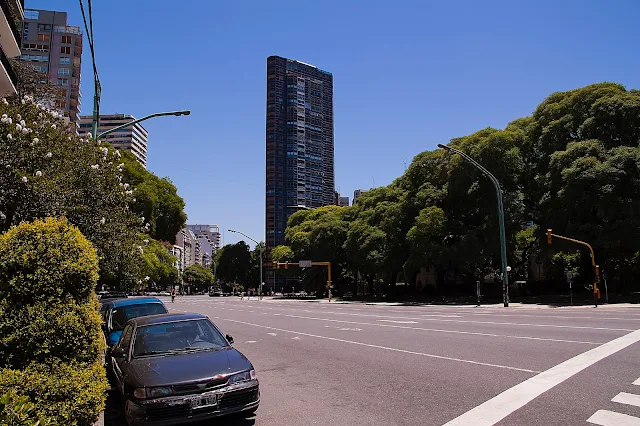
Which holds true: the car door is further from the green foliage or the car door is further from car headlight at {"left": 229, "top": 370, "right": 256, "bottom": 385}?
Result: the green foliage

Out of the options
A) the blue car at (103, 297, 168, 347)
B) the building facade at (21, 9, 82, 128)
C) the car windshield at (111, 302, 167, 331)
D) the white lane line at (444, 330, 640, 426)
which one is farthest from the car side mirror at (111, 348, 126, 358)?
the building facade at (21, 9, 82, 128)

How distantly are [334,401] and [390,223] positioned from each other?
142ft

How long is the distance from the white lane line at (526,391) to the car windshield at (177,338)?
12.0 ft

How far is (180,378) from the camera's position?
19.9 ft

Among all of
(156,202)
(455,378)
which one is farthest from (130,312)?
(156,202)

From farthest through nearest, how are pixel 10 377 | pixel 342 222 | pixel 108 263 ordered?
1. pixel 342 222
2. pixel 108 263
3. pixel 10 377

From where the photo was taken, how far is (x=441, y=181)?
49312 mm

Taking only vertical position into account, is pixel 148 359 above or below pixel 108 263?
below

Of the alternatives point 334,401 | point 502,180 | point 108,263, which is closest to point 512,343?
point 334,401

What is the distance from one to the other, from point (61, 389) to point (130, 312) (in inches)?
282

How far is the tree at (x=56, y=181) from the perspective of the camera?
13.0 metres

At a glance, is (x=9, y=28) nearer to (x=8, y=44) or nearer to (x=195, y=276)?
(x=8, y=44)

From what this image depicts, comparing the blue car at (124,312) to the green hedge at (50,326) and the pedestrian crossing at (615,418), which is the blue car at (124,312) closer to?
the green hedge at (50,326)

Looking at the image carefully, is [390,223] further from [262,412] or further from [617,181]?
[262,412]
